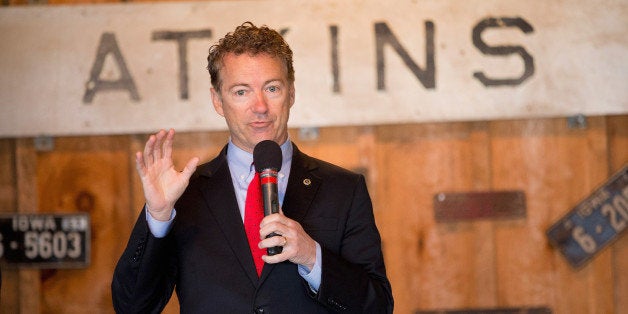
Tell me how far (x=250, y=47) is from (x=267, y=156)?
33cm

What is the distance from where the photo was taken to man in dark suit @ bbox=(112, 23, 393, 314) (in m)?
1.85

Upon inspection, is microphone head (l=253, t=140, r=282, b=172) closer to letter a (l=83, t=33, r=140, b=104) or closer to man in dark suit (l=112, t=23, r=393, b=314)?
man in dark suit (l=112, t=23, r=393, b=314)

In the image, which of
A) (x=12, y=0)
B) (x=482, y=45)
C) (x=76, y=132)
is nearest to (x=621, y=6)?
(x=482, y=45)

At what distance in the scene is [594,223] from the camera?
10.6 ft

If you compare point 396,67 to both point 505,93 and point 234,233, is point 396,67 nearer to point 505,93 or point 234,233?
point 505,93

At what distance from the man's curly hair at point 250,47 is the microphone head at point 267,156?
10.4 inches

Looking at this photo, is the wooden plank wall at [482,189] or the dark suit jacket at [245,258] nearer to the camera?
the dark suit jacket at [245,258]

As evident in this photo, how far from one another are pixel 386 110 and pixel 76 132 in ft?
3.75

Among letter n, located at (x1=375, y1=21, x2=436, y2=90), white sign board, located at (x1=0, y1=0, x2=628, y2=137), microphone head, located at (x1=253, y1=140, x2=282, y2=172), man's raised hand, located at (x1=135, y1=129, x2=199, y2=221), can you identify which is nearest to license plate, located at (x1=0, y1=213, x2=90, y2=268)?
white sign board, located at (x1=0, y1=0, x2=628, y2=137)

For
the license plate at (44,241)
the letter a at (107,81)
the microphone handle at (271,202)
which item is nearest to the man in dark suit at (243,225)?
the microphone handle at (271,202)

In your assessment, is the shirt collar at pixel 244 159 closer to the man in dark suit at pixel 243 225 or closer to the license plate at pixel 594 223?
the man in dark suit at pixel 243 225

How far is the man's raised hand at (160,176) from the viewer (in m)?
1.80

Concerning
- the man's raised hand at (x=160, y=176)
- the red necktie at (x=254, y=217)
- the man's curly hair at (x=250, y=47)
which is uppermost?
the man's curly hair at (x=250, y=47)

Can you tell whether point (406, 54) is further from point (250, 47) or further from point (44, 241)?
point (44, 241)
